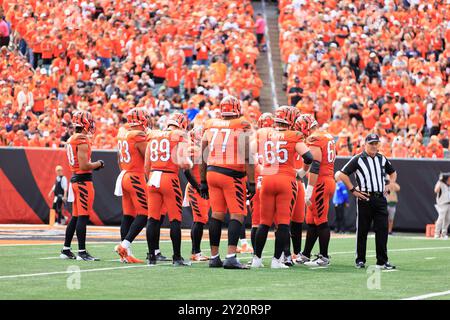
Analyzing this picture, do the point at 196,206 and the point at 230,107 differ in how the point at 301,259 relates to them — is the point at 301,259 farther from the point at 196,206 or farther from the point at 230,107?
the point at 230,107

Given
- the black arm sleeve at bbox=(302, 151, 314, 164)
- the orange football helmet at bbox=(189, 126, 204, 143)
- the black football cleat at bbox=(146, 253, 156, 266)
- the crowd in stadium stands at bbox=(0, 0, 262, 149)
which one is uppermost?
the crowd in stadium stands at bbox=(0, 0, 262, 149)

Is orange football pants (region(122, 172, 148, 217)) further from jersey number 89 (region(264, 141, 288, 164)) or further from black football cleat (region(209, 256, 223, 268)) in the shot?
jersey number 89 (region(264, 141, 288, 164))

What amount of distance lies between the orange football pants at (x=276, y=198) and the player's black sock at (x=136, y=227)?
162 cm

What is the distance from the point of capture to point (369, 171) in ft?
44.6

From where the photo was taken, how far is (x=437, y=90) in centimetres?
2738

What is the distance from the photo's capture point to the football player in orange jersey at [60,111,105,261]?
14156 mm

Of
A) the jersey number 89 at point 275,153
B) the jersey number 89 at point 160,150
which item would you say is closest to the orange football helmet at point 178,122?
the jersey number 89 at point 160,150

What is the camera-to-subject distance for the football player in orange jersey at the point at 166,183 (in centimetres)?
1327

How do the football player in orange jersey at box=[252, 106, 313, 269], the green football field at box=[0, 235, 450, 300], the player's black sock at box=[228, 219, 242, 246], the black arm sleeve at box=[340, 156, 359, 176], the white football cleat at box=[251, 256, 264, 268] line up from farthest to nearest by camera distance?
the black arm sleeve at box=[340, 156, 359, 176] → the white football cleat at box=[251, 256, 264, 268] → the football player in orange jersey at box=[252, 106, 313, 269] → the player's black sock at box=[228, 219, 242, 246] → the green football field at box=[0, 235, 450, 300]

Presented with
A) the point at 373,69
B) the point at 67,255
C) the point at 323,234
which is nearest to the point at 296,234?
the point at 323,234

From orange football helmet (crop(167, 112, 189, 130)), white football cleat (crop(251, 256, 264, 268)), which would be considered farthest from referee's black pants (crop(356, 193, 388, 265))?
orange football helmet (crop(167, 112, 189, 130))

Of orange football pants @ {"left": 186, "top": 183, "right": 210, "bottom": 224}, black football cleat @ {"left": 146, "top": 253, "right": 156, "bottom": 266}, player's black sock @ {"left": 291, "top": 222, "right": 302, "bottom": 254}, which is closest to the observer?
black football cleat @ {"left": 146, "top": 253, "right": 156, "bottom": 266}

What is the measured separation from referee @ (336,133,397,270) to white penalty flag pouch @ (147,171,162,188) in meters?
2.30

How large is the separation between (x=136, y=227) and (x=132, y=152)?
3.43 ft
